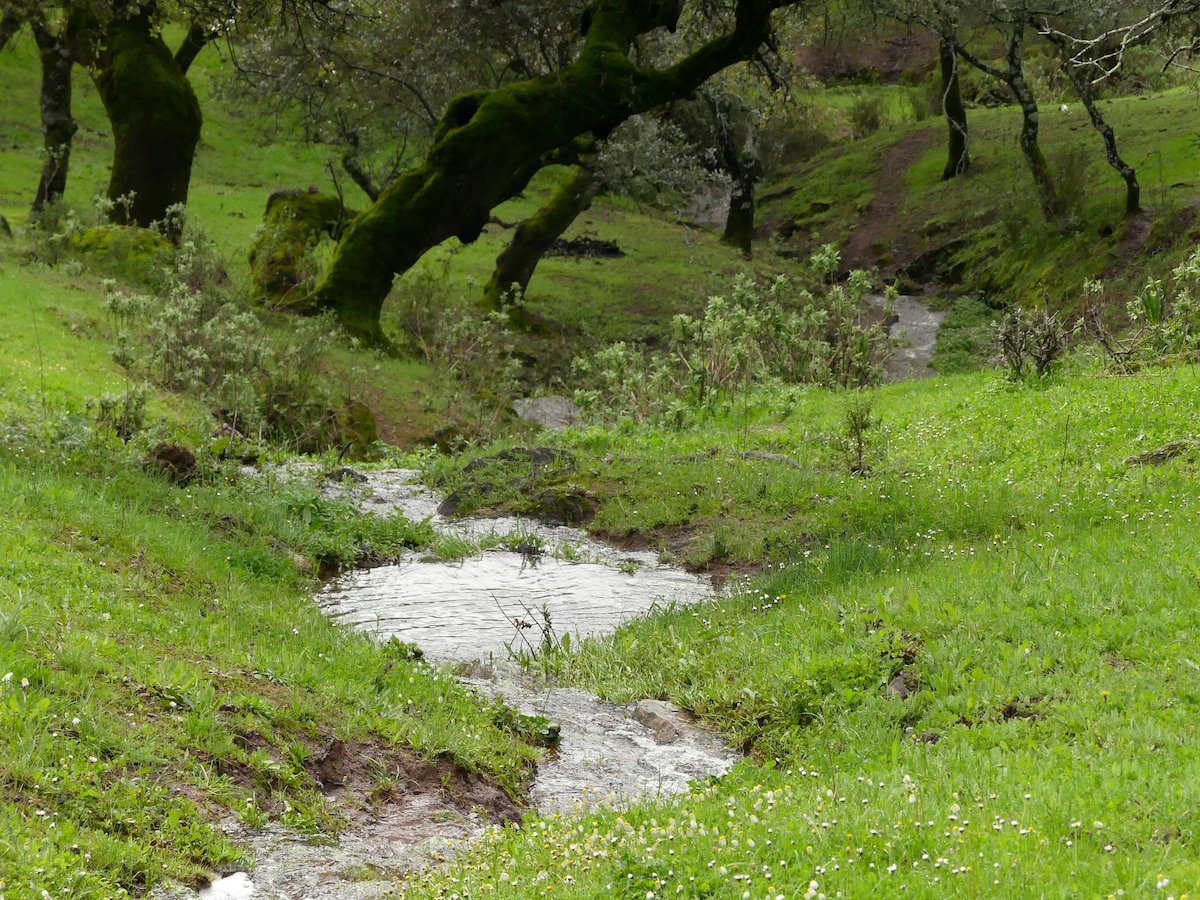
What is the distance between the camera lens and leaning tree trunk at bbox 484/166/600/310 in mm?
27062

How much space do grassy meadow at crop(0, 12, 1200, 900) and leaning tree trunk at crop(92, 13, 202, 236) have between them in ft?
22.5

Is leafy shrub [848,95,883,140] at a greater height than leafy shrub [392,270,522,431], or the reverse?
leafy shrub [848,95,883,140]

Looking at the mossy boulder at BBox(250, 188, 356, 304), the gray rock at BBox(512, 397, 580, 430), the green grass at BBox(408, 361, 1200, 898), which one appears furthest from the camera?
the mossy boulder at BBox(250, 188, 356, 304)

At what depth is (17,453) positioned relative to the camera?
957 centimetres

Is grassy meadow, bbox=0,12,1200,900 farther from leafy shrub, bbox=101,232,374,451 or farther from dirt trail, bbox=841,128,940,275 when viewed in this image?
dirt trail, bbox=841,128,940,275

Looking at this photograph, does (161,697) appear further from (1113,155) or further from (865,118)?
(865,118)

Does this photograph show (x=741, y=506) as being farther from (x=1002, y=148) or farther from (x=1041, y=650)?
(x=1002, y=148)

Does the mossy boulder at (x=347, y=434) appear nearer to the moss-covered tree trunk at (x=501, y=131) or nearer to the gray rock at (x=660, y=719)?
the moss-covered tree trunk at (x=501, y=131)

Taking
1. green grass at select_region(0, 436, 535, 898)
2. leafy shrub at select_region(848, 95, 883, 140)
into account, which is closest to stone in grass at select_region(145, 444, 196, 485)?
green grass at select_region(0, 436, 535, 898)

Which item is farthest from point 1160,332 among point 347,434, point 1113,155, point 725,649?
point 1113,155

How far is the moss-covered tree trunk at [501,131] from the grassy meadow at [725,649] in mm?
5232

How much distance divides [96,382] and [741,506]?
8478 mm

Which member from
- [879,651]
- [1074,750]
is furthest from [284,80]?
[1074,750]

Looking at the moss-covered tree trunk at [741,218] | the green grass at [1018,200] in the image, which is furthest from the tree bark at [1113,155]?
the moss-covered tree trunk at [741,218]
